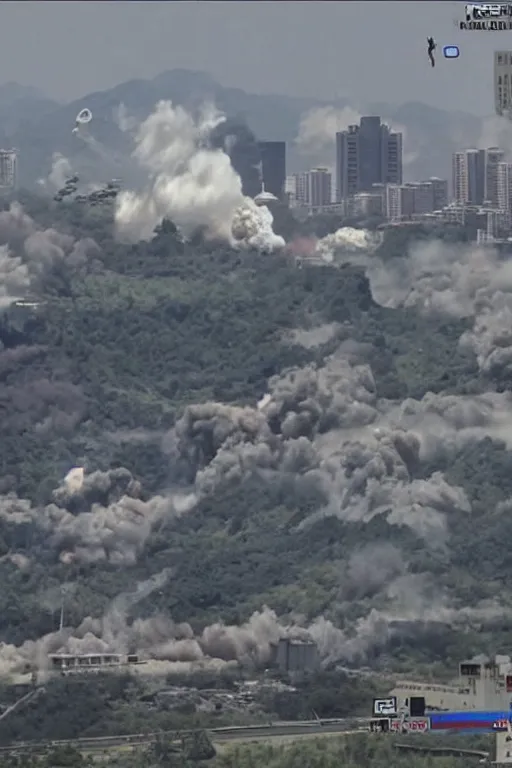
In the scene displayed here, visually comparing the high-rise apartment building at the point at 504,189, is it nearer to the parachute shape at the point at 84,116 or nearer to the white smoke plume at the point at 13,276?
the parachute shape at the point at 84,116

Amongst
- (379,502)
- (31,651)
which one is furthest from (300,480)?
(31,651)

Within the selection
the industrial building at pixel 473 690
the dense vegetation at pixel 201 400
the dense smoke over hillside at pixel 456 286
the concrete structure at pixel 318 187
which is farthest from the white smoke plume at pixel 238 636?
the concrete structure at pixel 318 187

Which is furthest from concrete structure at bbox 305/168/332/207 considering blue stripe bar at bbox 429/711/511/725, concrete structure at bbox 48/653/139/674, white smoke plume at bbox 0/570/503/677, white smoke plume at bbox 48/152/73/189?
blue stripe bar at bbox 429/711/511/725

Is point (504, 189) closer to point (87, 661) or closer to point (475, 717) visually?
point (87, 661)

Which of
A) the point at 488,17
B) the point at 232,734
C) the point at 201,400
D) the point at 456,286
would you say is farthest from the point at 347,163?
the point at 488,17

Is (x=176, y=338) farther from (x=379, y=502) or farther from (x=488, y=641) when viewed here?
(x=488, y=641)

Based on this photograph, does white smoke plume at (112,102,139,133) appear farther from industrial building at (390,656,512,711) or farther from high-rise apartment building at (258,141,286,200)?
industrial building at (390,656,512,711)

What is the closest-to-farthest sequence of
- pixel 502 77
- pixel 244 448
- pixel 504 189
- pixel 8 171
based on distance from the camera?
pixel 502 77, pixel 244 448, pixel 504 189, pixel 8 171
